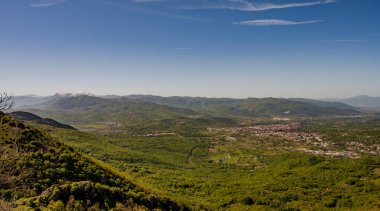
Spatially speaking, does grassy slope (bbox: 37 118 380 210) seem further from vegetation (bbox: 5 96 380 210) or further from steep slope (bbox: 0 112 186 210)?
steep slope (bbox: 0 112 186 210)

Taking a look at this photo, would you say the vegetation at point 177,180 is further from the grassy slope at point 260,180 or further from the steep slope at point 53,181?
the steep slope at point 53,181

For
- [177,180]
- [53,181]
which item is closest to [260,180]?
[177,180]

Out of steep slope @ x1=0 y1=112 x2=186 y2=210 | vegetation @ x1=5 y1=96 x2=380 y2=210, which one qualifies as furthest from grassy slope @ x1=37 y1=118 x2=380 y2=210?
steep slope @ x1=0 y1=112 x2=186 y2=210

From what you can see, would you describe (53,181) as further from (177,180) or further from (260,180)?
(260,180)

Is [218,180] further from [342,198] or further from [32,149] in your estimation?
[32,149]

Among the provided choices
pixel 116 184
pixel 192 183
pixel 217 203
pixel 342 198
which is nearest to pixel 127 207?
pixel 116 184

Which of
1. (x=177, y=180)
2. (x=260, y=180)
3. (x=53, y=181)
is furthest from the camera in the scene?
(x=260, y=180)

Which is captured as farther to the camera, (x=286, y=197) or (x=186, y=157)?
(x=186, y=157)

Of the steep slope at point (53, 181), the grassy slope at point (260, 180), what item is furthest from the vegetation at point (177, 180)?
the steep slope at point (53, 181)
